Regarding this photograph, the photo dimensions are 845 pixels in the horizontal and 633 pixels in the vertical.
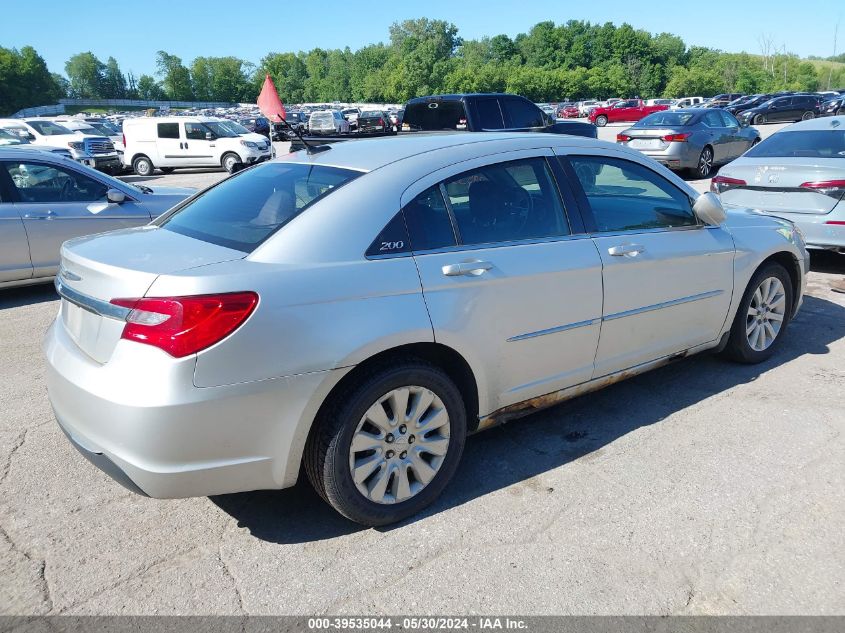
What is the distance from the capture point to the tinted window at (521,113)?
42.3ft

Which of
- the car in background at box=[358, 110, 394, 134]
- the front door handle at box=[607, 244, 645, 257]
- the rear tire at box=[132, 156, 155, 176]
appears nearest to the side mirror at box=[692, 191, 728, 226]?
the front door handle at box=[607, 244, 645, 257]

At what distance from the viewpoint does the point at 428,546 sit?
2852 mm

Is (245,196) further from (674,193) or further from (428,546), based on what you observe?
(674,193)

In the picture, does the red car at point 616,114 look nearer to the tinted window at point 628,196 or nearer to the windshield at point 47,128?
the windshield at point 47,128

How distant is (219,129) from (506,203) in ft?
68.9

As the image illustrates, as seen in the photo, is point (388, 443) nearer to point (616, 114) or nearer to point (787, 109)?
point (787, 109)

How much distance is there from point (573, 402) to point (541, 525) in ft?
4.61

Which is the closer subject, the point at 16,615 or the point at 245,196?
the point at 16,615

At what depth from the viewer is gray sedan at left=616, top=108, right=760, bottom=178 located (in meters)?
15.0

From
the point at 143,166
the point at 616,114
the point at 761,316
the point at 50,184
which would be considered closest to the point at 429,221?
the point at 761,316

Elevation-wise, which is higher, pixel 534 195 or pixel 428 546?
pixel 534 195

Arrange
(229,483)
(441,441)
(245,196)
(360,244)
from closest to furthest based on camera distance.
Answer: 1. (229,483)
2. (360,244)
3. (441,441)
4. (245,196)

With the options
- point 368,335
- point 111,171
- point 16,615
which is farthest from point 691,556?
point 111,171

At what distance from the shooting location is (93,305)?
2715 millimetres
